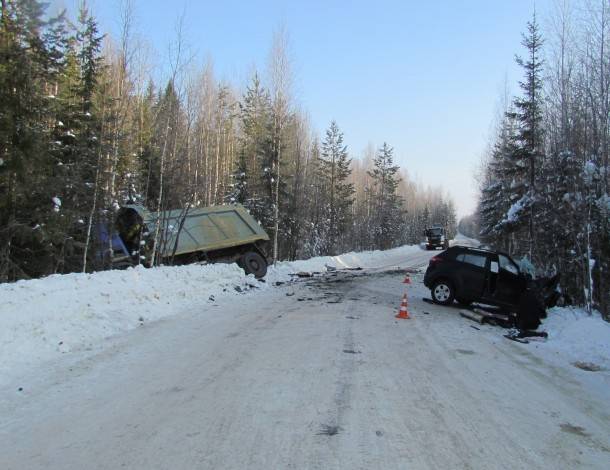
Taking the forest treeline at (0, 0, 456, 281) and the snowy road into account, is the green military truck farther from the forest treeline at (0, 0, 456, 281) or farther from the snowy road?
the snowy road

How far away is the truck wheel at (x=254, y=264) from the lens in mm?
17109

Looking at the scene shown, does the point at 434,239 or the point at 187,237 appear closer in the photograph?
the point at 187,237

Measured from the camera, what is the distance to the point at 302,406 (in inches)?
190

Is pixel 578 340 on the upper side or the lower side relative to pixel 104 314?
lower

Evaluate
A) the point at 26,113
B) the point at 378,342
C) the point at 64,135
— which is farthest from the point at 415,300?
the point at 64,135

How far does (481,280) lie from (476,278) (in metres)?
0.14

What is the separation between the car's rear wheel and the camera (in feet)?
42.1

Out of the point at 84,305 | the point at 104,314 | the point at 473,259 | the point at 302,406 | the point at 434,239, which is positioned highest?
the point at 434,239

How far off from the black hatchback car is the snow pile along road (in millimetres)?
5779

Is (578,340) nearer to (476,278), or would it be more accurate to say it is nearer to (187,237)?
(476,278)

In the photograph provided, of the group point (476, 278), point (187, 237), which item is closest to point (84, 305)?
point (187, 237)

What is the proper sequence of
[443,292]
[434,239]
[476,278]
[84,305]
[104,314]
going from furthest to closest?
1. [434,239]
2. [443,292]
3. [476,278]
4. [104,314]
5. [84,305]

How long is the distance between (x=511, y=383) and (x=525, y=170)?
22644mm

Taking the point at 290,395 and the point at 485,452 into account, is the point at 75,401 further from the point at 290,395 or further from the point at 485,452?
the point at 485,452
